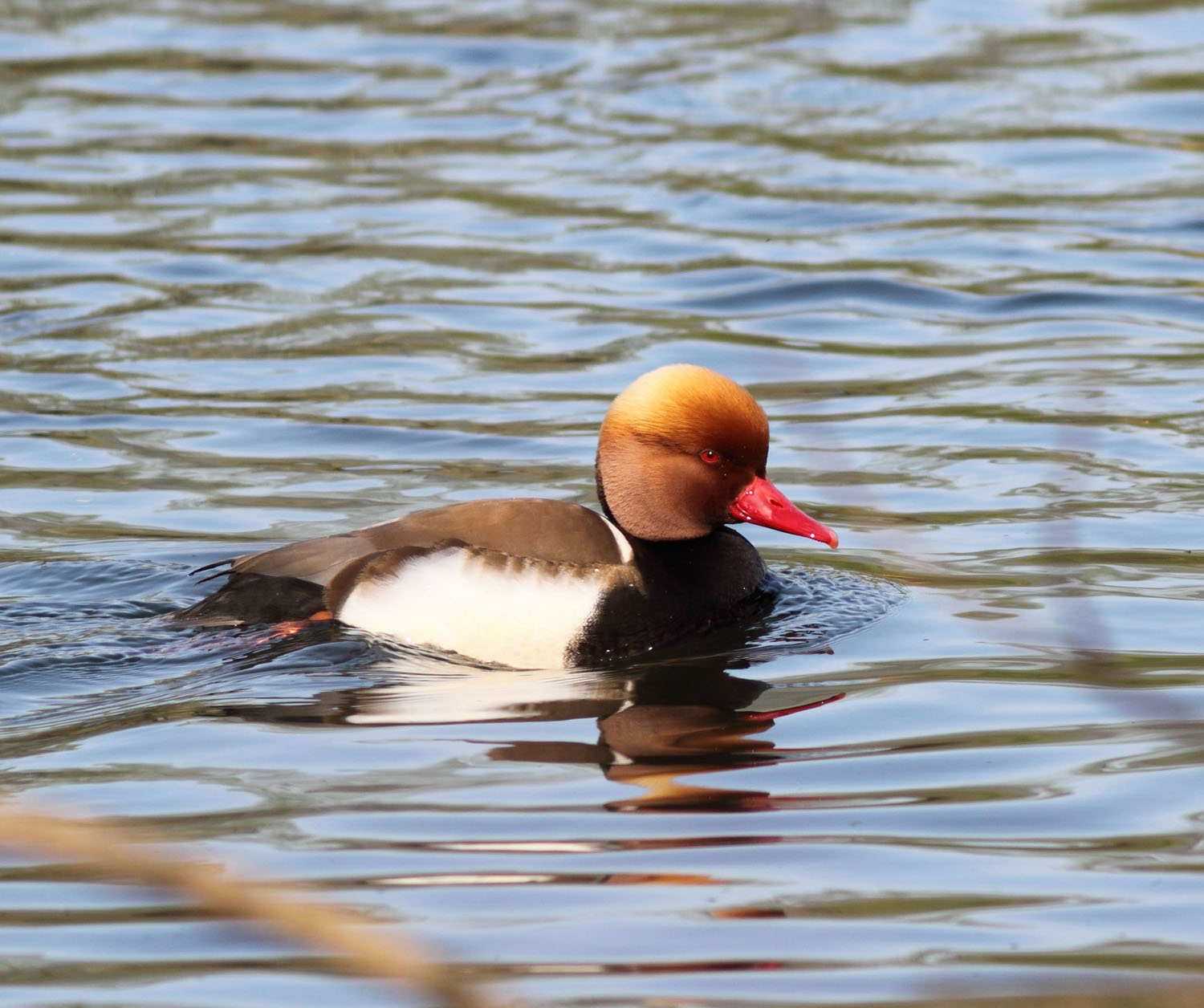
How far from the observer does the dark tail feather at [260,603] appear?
6191mm

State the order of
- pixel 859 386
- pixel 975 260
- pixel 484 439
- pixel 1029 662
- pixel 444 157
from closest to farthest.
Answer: pixel 1029 662
pixel 484 439
pixel 859 386
pixel 975 260
pixel 444 157

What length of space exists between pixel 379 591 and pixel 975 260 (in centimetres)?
640

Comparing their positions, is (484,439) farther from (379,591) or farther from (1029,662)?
(1029,662)

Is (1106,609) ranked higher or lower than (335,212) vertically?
lower

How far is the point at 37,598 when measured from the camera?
6719 mm

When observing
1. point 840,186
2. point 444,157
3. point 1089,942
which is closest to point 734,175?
point 840,186

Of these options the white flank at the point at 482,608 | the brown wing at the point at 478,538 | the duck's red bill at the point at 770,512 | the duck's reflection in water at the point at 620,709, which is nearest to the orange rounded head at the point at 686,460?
the duck's red bill at the point at 770,512

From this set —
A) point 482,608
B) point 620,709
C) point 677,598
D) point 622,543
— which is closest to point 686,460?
point 622,543

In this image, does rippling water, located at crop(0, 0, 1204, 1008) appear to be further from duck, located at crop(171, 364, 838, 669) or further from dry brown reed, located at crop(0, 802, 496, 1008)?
dry brown reed, located at crop(0, 802, 496, 1008)

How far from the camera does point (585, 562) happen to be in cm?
616

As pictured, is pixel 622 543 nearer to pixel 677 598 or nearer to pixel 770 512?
pixel 677 598

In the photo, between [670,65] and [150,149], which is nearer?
[150,149]

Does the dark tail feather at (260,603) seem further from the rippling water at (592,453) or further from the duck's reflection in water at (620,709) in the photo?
the duck's reflection in water at (620,709)

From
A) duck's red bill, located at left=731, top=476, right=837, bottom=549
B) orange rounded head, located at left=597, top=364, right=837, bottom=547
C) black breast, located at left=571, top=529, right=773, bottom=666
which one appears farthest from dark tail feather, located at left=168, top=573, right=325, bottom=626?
duck's red bill, located at left=731, top=476, right=837, bottom=549
